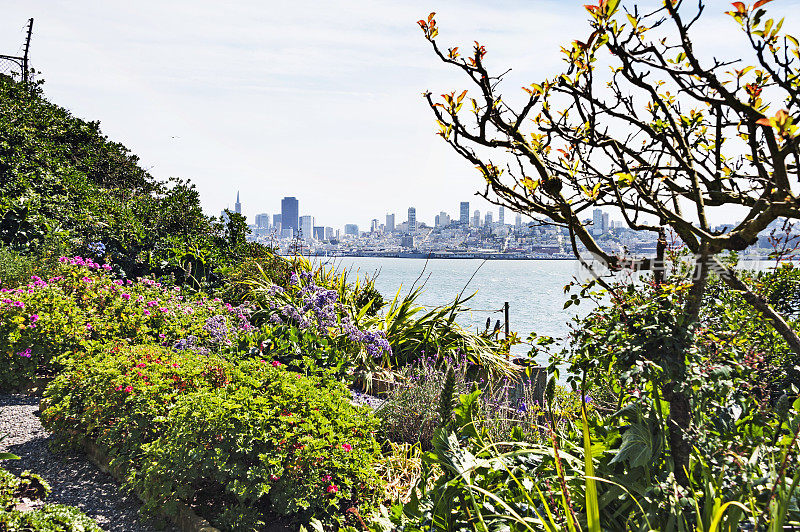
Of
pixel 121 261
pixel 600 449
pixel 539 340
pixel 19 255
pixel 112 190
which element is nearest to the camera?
pixel 600 449

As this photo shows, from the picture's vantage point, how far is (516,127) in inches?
87.1

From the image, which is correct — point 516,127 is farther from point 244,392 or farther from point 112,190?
point 112,190

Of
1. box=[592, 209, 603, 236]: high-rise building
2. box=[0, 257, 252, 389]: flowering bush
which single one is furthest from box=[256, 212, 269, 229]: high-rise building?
box=[592, 209, 603, 236]: high-rise building

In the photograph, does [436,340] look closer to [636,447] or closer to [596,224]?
[596,224]

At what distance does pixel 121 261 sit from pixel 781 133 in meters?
8.16

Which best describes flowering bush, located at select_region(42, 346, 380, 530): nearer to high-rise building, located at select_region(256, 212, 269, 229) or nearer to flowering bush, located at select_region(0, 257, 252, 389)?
flowering bush, located at select_region(0, 257, 252, 389)

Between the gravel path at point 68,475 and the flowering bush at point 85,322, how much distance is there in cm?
51

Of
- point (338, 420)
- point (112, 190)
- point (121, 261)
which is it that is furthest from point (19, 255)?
point (338, 420)

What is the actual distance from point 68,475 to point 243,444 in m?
1.45

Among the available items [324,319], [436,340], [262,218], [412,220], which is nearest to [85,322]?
[324,319]

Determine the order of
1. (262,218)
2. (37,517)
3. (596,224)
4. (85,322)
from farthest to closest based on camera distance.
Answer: (262,218) → (85,322) → (596,224) → (37,517)

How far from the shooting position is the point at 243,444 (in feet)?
8.22

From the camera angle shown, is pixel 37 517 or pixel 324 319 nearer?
pixel 37 517

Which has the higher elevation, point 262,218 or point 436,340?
A: point 262,218
